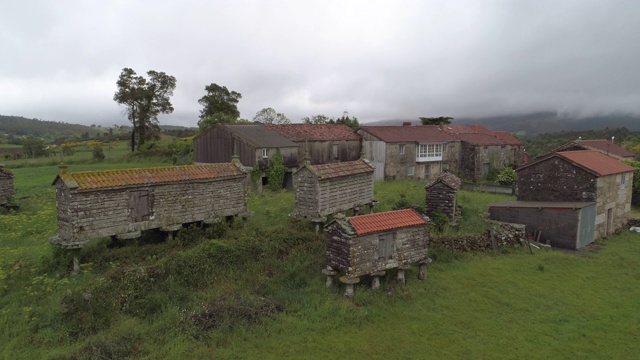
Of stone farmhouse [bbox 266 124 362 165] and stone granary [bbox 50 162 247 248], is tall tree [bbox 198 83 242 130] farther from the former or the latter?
stone granary [bbox 50 162 247 248]

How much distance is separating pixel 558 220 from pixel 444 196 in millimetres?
6733

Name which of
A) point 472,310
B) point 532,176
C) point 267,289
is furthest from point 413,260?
point 532,176

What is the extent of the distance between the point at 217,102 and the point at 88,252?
166 feet

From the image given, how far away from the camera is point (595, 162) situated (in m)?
26.8

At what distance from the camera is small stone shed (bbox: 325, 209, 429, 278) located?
14.9m

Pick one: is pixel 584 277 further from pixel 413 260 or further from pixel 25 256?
pixel 25 256

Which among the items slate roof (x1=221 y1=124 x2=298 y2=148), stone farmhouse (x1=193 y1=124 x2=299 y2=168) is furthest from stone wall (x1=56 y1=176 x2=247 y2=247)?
slate roof (x1=221 y1=124 x2=298 y2=148)

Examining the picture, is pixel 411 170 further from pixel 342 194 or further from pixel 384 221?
pixel 384 221

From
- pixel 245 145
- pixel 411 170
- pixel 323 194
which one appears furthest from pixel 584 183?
pixel 245 145

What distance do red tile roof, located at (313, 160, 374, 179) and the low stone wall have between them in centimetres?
539

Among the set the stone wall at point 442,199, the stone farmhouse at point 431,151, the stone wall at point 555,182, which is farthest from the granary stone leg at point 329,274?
the stone farmhouse at point 431,151

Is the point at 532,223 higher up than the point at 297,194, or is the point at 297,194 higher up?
the point at 297,194

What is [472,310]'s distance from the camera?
14648 mm

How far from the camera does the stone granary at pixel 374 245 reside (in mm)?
14914
